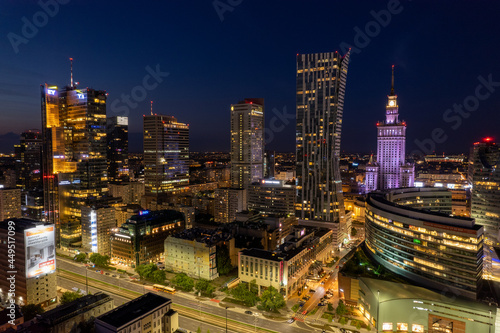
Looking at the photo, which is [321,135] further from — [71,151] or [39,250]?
[71,151]

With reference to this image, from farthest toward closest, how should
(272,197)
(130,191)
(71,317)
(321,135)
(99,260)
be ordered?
1. (130,191)
2. (272,197)
3. (321,135)
4. (99,260)
5. (71,317)

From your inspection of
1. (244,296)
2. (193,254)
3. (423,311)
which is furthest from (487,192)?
(193,254)

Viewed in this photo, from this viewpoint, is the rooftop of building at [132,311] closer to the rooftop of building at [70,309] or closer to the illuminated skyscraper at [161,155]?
the rooftop of building at [70,309]

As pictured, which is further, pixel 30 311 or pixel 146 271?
pixel 146 271

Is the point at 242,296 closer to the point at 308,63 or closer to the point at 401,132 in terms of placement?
the point at 308,63

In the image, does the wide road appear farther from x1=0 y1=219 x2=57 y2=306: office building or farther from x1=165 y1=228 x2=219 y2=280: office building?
x1=0 y1=219 x2=57 y2=306: office building

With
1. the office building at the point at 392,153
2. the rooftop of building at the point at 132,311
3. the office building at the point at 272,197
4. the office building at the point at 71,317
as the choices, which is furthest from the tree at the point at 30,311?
the office building at the point at 392,153
